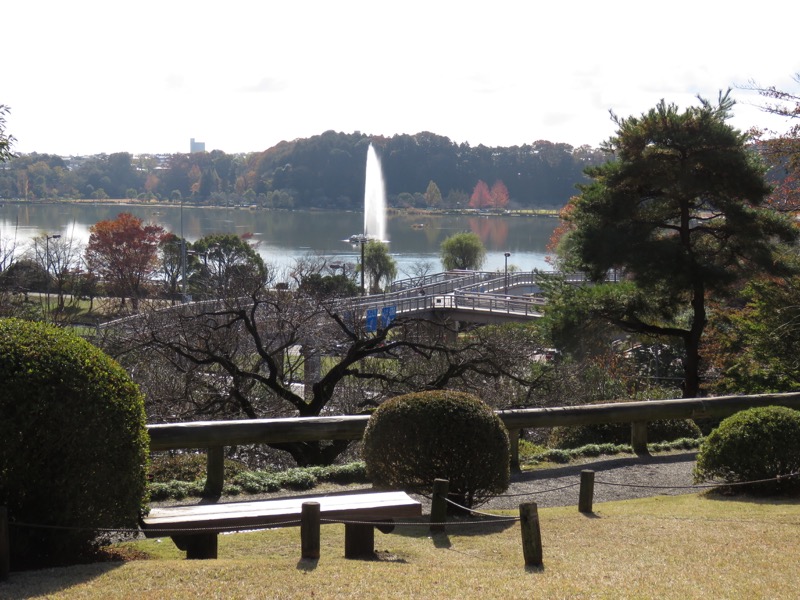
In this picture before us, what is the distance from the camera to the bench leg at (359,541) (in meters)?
5.78

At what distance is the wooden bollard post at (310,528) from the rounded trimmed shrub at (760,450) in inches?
205

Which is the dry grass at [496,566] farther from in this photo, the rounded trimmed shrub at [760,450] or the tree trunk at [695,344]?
the tree trunk at [695,344]

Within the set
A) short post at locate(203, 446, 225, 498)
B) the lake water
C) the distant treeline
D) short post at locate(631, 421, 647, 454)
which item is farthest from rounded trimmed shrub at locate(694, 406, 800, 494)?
the distant treeline

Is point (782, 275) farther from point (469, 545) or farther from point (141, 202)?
point (141, 202)

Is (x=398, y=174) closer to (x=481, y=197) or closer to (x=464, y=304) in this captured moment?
(x=481, y=197)

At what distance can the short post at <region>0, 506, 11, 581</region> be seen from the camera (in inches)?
178

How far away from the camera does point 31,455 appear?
4684 millimetres

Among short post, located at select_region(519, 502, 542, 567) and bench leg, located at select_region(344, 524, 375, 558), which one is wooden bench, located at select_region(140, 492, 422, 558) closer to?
bench leg, located at select_region(344, 524, 375, 558)

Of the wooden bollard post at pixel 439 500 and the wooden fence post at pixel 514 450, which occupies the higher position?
the wooden bollard post at pixel 439 500

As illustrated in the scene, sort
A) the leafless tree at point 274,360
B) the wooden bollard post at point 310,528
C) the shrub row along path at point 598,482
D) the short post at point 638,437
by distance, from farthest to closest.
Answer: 1. the leafless tree at point 274,360
2. the short post at point 638,437
3. the shrub row along path at point 598,482
4. the wooden bollard post at point 310,528

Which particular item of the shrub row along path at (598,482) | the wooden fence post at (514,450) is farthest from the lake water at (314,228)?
the wooden fence post at (514,450)

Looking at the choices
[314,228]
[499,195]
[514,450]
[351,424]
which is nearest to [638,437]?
[514,450]

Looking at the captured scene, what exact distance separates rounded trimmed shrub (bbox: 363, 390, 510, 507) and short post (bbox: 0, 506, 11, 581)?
3.45 m

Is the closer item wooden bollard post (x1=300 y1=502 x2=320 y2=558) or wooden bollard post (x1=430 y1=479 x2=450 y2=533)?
wooden bollard post (x1=300 y1=502 x2=320 y2=558)
